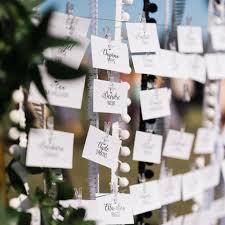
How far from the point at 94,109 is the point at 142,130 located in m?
0.25

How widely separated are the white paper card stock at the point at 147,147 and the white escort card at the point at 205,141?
0.73ft

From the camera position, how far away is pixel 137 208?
1537 millimetres

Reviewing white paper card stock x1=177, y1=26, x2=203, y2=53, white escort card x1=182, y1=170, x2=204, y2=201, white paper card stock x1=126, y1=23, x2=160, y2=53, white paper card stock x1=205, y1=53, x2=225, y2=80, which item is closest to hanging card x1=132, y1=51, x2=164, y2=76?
white paper card stock x1=126, y1=23, x2=160, y2=53

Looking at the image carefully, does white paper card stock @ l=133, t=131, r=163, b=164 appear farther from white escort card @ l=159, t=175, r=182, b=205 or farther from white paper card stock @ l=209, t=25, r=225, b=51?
white paper card stock @ l=209, t=25, r=225, b=51

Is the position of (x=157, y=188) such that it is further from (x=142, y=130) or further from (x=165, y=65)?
(x=165, y=65)

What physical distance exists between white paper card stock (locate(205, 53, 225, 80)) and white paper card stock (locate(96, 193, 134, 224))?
537 millimetres

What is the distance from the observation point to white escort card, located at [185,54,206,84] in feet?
5.63

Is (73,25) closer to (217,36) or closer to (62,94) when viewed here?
(62,94)

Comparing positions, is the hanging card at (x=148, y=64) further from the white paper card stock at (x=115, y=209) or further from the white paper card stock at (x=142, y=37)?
the white paper card stock at (x=115, y=209)

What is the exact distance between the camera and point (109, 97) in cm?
141

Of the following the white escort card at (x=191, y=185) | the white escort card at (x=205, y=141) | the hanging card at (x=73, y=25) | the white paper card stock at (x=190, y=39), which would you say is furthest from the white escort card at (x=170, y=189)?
the hanging card at (x=73, y=25)

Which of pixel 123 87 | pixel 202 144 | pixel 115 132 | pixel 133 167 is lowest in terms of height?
pixel 202 144

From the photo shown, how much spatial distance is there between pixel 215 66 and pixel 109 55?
20.9 inches

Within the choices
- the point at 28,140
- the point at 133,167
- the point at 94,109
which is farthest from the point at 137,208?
the point at 28,140
